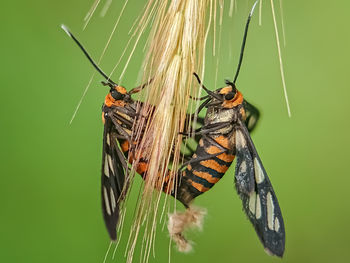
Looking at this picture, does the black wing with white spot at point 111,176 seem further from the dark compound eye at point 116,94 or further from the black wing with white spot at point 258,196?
the black wing with white spot at point 258,196

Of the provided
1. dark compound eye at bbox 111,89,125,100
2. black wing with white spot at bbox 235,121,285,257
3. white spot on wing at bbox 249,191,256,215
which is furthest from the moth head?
white spot on wing at bbox 249,191,256,215

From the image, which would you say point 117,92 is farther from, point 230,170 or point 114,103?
point 230,170

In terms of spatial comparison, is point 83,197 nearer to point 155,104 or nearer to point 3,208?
point 3,208

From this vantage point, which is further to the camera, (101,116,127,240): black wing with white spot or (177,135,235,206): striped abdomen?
(177,135,235,206): striped abdomen

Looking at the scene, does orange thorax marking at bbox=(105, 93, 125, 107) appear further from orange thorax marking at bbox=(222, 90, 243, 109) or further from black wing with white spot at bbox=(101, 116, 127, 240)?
orange thorax marking at bbox=(222, 90, 243, 109)

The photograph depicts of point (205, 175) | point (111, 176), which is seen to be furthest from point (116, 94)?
point (205, 175)

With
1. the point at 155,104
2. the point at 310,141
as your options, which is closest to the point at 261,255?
the point at 310,141

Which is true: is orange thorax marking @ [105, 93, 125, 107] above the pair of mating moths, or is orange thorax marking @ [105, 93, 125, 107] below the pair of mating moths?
above
